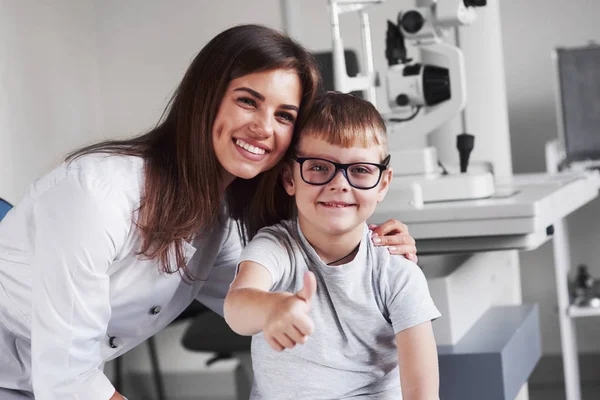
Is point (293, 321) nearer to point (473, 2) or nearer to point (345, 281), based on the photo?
point (345, 281)

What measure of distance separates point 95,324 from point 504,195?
33.8 inches

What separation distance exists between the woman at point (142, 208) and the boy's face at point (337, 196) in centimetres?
9

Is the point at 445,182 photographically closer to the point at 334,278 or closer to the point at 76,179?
the point at 334,278

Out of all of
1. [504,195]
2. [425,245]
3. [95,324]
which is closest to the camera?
[95,324]

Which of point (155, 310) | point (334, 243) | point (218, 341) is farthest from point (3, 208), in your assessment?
point (218, 341)

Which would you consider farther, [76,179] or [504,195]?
[504,195]

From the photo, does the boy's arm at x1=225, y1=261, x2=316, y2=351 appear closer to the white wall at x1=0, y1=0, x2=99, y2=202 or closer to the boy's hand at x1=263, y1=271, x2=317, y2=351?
the boy's hand at x1=263, y1=271, x2=317, y2=351

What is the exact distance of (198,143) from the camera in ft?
4.17

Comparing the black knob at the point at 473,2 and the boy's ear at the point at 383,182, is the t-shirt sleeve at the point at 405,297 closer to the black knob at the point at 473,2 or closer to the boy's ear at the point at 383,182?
the boy's ear at the point at 383,182

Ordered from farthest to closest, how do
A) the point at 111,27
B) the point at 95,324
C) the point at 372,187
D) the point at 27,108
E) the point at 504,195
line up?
1. the point at 111,27
2. the point at 27,108
3. the point at 504,195
4. the point at 95,324
5. the point at 372,187

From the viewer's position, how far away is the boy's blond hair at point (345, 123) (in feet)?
3.78

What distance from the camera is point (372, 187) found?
3.79ft

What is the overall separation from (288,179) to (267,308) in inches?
13.8

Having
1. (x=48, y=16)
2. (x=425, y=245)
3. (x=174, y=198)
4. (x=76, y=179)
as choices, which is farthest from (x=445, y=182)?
(x=48, y=16)
